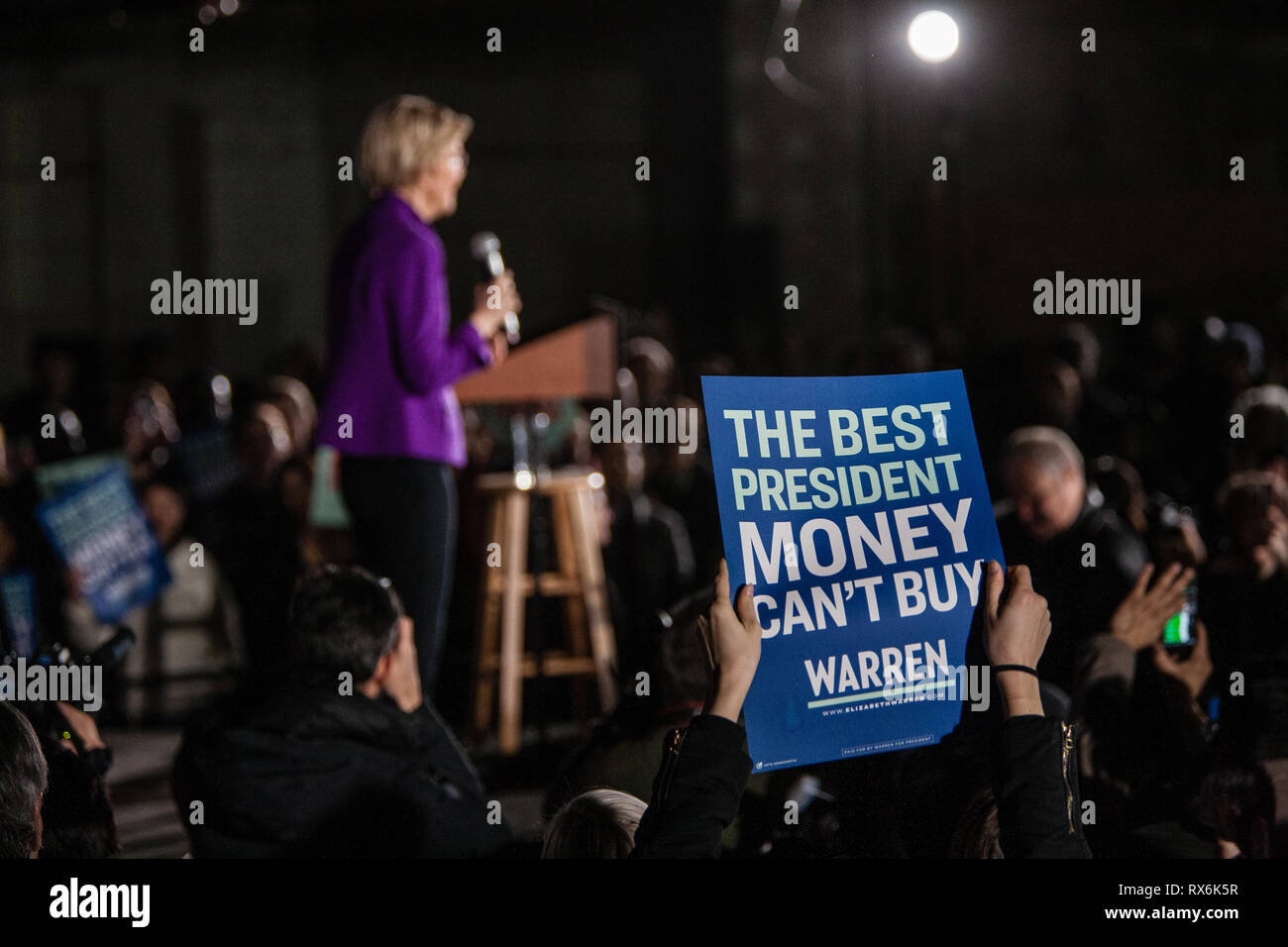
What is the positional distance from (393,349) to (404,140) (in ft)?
1.61

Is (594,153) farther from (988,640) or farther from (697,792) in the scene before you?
(697,792)

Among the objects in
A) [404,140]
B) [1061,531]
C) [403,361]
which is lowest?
[1061,531]

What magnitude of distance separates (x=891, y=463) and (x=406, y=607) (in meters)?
1.69

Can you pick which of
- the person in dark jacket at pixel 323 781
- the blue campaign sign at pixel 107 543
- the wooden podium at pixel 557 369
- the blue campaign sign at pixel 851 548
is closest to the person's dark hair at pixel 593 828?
the blue campaign sign at pixel 851 548

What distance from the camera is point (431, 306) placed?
3.34 meters

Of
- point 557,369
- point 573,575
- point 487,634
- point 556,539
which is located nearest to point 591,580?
point 573,575

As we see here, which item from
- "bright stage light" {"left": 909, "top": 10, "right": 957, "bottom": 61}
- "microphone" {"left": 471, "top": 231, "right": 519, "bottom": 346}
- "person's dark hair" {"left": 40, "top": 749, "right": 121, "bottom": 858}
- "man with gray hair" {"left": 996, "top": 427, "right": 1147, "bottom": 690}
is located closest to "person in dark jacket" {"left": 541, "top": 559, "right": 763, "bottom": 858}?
"person's dark hair" {"left": 40, "top": 749, "right": 121, "bottom": 858}

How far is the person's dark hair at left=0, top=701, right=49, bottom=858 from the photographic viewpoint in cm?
168

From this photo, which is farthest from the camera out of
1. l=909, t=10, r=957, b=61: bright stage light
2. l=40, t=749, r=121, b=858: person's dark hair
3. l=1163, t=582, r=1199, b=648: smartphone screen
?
l=909, t=10, r=957, b=61: bright stage light

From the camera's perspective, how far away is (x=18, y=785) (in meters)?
1.70

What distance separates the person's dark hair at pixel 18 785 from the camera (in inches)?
66.3

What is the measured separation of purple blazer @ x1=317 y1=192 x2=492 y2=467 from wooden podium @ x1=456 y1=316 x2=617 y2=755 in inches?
19.9

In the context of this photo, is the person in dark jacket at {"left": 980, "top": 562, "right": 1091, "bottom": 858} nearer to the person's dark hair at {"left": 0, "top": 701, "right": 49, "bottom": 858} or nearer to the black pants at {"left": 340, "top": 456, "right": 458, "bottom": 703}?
the person's dark hair at {"left": 0, "top": 701, "right": 49, "bottom": 858}

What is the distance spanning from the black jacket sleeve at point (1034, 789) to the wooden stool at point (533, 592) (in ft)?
8.63
